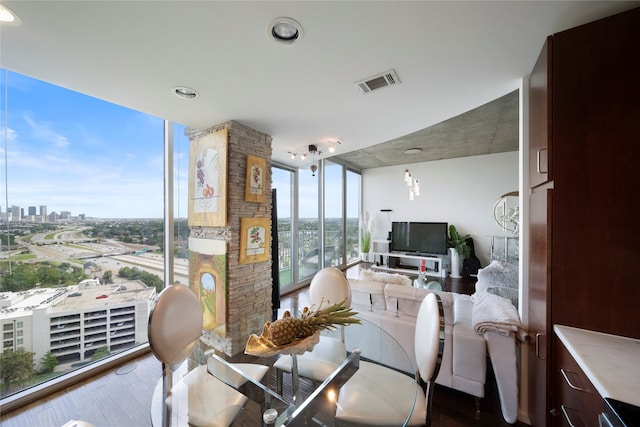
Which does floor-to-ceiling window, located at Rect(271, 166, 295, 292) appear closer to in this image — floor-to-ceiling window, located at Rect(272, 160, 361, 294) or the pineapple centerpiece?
floor-to-ceiling window, located at Rect(272, 160, 361, 294)

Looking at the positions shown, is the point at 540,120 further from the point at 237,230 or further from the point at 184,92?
the point at 237,230

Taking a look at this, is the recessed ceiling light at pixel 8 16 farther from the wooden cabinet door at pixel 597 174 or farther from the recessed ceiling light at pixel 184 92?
the wooden cabinet door at pixel 597 174

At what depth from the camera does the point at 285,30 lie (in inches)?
51.2

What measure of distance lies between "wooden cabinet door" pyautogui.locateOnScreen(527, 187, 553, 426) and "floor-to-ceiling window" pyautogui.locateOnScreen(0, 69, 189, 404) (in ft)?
11.4

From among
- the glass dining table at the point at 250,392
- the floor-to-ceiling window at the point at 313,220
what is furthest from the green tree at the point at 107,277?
the floor-to-ceiling window at the point at 313,220

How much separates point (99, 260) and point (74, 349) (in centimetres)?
82

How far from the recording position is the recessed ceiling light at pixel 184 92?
188cm

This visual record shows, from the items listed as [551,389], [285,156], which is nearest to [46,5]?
[285,156]

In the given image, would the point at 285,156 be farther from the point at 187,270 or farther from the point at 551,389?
the point at 551,389

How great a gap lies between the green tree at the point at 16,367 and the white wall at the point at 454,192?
6.69 meters

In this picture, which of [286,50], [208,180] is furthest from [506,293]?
[208,180]

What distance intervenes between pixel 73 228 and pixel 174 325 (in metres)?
1.62

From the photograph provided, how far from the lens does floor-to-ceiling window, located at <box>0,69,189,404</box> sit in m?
1.82

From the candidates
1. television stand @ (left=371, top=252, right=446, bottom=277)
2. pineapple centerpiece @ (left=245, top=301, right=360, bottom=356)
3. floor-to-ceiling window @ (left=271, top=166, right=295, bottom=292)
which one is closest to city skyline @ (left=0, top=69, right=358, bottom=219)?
floor-to-ceiling window @ (left=271, top=166, right=295, bottom=292)
